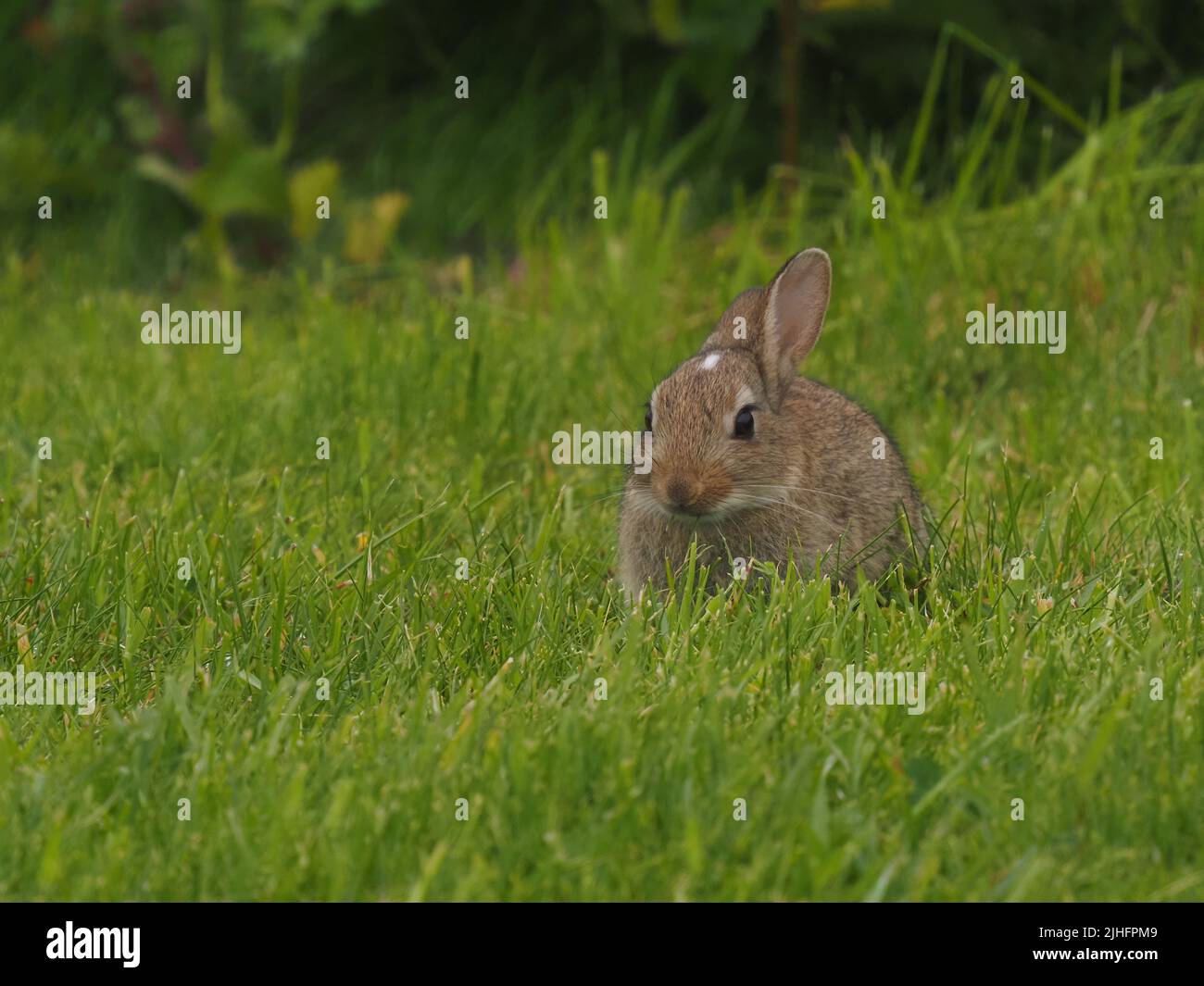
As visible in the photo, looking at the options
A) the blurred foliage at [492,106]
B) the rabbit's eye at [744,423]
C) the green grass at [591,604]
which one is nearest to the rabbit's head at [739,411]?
the rabbit's eye at [744,423]

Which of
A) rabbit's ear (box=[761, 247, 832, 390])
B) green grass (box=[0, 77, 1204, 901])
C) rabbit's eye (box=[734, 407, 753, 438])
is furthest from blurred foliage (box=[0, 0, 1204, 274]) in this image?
rabbit's eye (box=[734, 407, 753, 438])

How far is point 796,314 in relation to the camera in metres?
5.29

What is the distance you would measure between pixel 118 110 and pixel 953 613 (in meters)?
6.81

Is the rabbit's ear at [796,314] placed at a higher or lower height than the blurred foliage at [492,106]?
lower

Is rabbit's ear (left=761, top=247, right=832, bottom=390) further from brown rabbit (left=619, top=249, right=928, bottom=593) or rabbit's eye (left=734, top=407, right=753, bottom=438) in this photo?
rabbit's eye (left=734, top=407, right=753, bottom=438)

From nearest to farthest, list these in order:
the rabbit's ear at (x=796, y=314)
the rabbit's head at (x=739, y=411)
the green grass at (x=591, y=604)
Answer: the green grass at (x=591, y=604) → the rabbit's head at (x=739, y=411) → the rabbit's ear at (x=796, y=314)

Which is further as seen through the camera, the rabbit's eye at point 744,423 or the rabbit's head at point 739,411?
the rabbit's eye at point 744,423

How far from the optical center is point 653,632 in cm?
434

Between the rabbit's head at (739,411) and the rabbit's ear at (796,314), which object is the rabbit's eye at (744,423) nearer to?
the rabbit's head at (739,411)

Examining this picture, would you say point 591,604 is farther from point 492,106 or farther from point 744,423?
point 492,106

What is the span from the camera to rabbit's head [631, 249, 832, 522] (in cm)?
483

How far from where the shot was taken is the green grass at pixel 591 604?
10.9ft
